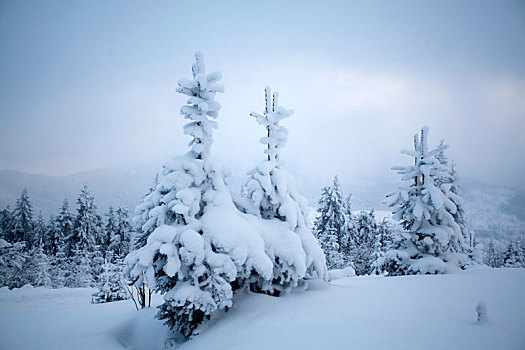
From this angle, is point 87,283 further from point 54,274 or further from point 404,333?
point 404,333

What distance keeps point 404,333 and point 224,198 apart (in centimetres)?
501

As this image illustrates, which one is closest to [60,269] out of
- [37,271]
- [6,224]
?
[37,271]

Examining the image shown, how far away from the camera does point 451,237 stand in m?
12.4

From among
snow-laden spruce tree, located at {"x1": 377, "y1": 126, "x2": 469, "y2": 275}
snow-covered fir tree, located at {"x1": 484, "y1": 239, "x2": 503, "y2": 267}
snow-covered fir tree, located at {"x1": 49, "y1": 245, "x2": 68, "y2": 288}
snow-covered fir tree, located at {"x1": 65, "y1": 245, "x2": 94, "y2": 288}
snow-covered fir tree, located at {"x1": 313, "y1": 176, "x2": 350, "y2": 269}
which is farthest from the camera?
snow-covered fir tree, located at {"x1": 484, "y1": 239, "x2": 503, "y2": 267}

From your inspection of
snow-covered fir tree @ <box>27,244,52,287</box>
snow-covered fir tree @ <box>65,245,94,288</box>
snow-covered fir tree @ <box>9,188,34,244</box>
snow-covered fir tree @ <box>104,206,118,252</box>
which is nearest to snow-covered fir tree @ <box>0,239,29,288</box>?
snow-covered fir tree @ <box>27,244,52,287</box>

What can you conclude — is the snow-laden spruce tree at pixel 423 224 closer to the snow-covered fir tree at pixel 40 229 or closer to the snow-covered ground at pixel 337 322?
the snow-covered ground at pixel 337 322

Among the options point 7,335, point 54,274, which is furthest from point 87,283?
point 7,335

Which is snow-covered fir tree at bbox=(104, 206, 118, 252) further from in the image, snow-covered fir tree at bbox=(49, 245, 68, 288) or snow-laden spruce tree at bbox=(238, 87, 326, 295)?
snow-laden spruce tree at bbox=(238, 87, 326, 295)

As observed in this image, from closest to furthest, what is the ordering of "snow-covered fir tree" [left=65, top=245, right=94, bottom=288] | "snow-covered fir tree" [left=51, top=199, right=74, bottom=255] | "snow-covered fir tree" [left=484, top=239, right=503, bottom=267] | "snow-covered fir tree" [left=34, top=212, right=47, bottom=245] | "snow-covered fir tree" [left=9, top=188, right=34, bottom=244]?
"snow-covered fir tree" [left=65, top=245, right=94, bottom=288] → "snow-covered fir tree" [left=51, top=199, right=74, bottom=255] → "snow-covered fir tree" [left=9, top=188, right=34, bottom=244] → "snow-covered fir tree" [left=34, top=212, right=47, bottom=245] → "snow-covered fir tree" [left=484, top=239, right=503, bottom=267]

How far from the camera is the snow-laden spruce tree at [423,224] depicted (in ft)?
38.6

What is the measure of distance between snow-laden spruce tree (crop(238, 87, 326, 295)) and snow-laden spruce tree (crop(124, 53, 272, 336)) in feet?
2.09

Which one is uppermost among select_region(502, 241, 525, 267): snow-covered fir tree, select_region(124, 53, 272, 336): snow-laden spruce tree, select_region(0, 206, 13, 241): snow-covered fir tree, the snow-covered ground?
select_region(124, 53, 272, 336): snow-laden spruce tree

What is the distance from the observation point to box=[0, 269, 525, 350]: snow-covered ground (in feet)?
15.2

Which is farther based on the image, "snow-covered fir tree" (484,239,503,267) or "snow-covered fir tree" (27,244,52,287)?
"snow-covered fir tree" (484,239,503,267)
